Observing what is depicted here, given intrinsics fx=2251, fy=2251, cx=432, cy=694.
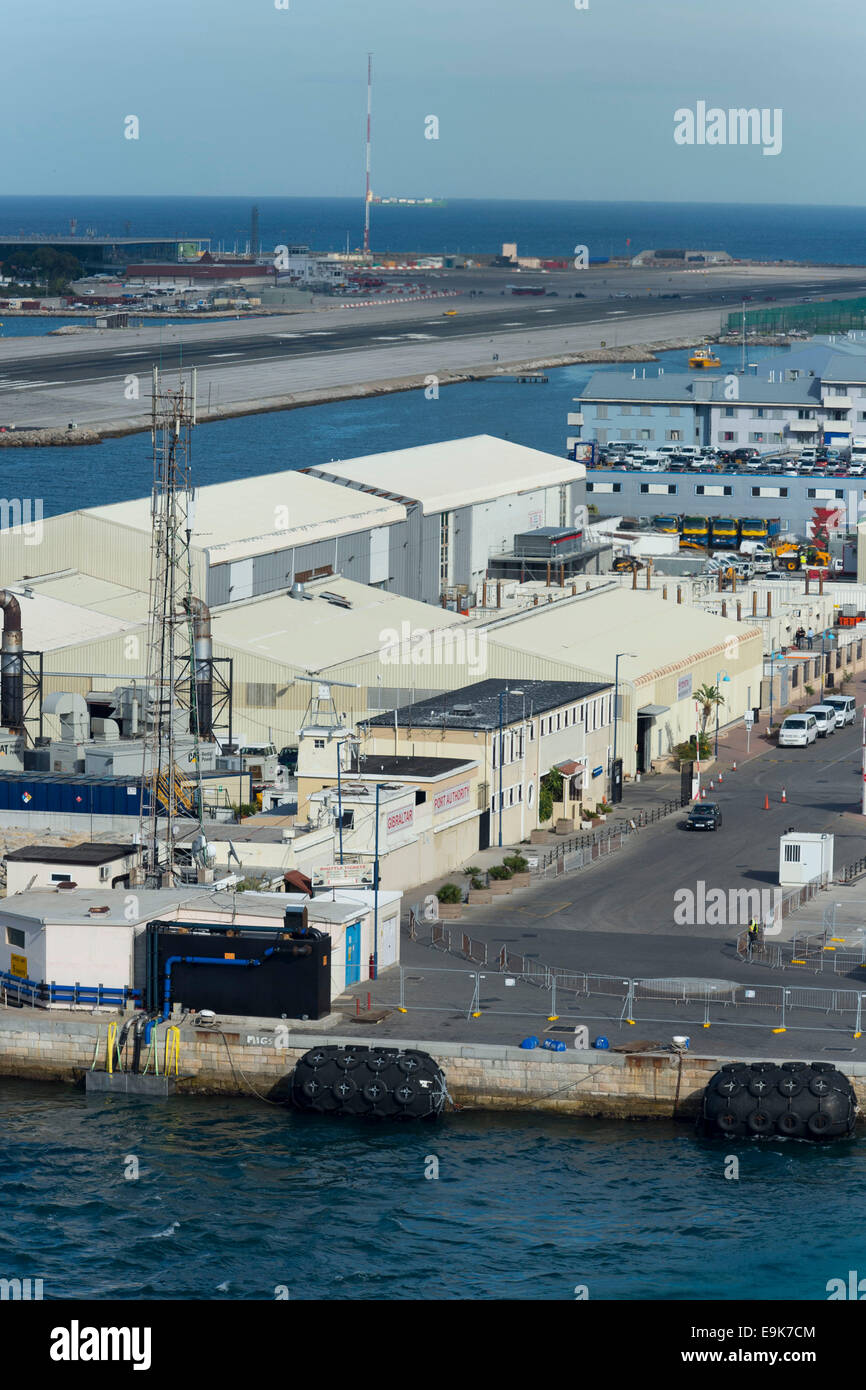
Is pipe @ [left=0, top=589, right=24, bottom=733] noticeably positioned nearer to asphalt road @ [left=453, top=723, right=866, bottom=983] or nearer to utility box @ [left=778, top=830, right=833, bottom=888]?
asphalt road @ [left=453, top=723, right=866, bottom=983]

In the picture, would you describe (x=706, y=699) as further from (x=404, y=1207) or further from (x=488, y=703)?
(x=404, y=1207)

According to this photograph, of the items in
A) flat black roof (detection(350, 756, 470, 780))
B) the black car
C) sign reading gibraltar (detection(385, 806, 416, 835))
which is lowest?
the black car

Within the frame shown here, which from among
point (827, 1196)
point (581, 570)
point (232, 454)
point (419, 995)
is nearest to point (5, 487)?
point (232, 454)

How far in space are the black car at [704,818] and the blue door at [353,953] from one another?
1294cm

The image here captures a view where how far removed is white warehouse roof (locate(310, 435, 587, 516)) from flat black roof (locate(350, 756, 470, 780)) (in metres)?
29.7

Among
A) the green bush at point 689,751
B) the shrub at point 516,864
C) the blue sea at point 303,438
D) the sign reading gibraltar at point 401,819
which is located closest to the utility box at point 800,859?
the shrub at point 516,864

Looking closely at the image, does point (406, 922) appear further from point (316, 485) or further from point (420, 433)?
point (420, 433)

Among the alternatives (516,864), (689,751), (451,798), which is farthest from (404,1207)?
(689,751)

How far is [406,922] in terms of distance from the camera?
39625mm

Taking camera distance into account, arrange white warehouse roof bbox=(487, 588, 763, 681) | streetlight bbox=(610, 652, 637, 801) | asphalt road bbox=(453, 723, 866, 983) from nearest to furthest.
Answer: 1. asphalt road bbox=(453, 723, 866, 983)
2. streetlight bbox=(610, 652, 637, 801)
3. white warehouse roof bbox=(487, 588, 763, 681)

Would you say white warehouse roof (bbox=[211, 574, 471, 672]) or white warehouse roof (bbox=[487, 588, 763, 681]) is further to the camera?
white warehouse roof (bbox=[487, 588, 763, 681])

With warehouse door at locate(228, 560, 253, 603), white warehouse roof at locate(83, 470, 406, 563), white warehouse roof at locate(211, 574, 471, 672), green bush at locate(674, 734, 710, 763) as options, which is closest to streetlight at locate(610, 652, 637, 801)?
green bush at locate(674, 734, 710, 763)

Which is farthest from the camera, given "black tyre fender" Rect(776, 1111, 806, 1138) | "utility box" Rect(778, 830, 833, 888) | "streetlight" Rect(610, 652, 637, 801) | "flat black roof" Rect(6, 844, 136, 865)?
"streetlight" Rect(610, 652, 637, 801)

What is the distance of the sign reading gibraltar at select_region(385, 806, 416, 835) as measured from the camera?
4109cm
